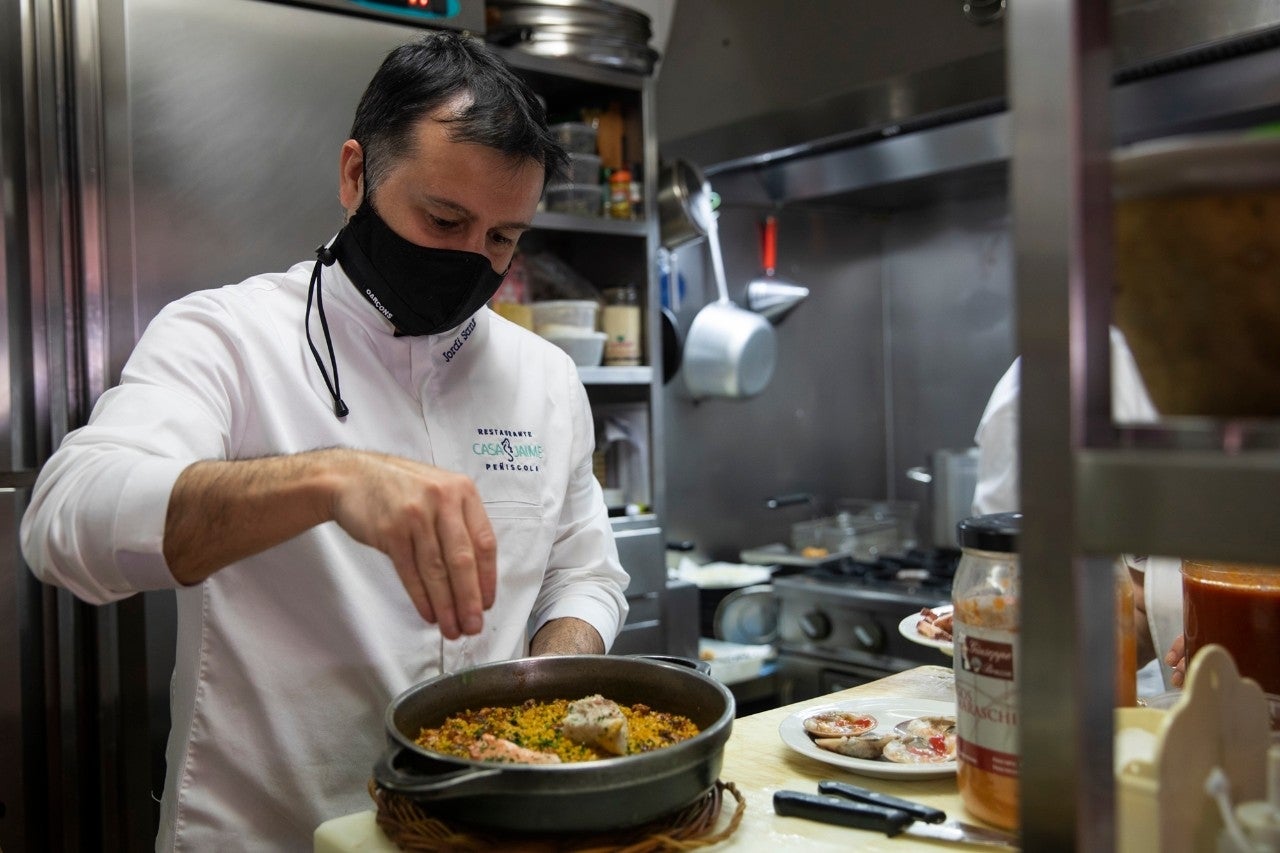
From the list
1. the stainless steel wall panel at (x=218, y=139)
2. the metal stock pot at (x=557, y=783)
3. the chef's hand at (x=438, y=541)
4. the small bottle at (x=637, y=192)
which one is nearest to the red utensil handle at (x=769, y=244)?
the small bottle at (x=637, y=192)

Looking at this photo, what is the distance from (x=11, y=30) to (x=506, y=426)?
4.57 ft

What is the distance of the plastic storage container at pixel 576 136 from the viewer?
3137 millimetres

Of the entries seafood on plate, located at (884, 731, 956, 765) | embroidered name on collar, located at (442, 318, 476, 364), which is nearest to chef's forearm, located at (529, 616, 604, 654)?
embroidered name on collar, located at (442, 318, 476, 364)

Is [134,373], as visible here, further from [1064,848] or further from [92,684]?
[1064,848]

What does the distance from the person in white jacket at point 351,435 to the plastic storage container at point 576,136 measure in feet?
4.22

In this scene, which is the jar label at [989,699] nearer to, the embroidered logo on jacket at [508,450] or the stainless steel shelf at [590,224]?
the embroidered logo on jacket at [508,450]

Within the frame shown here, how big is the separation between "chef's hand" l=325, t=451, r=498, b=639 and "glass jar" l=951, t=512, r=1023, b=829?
18.3 inches

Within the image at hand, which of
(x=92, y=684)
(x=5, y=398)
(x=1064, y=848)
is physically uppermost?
(x=5, y=398)

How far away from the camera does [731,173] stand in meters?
3.98

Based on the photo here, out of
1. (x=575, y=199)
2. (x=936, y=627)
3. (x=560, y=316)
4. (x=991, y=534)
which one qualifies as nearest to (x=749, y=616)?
(x=560, y=316)

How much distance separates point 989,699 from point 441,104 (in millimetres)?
1201

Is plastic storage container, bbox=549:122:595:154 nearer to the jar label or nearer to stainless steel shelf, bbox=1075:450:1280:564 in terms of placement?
the jar label

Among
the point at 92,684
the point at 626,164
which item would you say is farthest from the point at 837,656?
the point at 92,684

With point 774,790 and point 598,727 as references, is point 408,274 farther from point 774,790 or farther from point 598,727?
point 774,790
